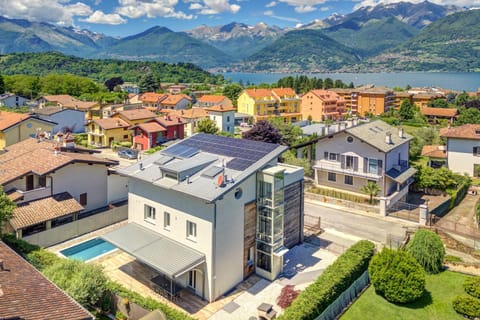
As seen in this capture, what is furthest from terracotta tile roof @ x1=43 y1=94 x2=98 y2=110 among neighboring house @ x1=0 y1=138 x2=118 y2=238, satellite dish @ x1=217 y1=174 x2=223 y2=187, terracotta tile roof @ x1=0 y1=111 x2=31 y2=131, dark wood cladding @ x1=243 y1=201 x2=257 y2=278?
satellite dish @ x1=217 y1=174 x2=223 y2=187

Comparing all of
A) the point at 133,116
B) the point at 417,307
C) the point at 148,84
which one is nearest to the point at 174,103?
the point at 133,116

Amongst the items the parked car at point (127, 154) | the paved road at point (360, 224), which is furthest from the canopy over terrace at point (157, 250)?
the parked car at point (127, 154)

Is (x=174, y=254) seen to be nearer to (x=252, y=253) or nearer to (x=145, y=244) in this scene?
(x=145, y=244)

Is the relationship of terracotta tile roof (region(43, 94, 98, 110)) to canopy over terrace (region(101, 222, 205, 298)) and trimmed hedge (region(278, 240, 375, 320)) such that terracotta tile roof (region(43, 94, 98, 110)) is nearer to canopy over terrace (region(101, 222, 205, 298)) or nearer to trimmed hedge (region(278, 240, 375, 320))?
canopy over terrace (region(101, 222, 205, 298))

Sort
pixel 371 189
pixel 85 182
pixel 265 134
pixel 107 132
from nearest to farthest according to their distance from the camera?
pixel 85 182, pixel 371 189, pixel 265 134, pixel 107 132

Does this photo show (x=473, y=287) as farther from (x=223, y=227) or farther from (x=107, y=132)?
A: (x=107, y=132)

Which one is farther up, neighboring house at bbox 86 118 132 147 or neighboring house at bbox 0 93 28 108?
neighboring house at bbox 0 93 28 108
